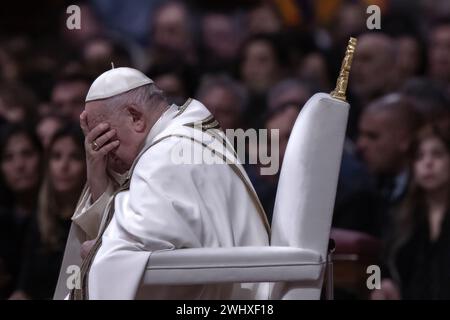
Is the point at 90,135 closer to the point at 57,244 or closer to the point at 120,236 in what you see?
the point at 120,236

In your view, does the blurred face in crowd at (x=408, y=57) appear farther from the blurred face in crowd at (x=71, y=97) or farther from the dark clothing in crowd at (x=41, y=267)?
the dark clothing in crowd at (x=41, y=267)

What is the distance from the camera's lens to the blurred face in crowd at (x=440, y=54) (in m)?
6.61

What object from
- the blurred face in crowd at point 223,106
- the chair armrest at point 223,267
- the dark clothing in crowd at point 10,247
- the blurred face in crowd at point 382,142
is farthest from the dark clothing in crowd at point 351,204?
the chair armrest at point 223,267

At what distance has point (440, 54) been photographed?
6660 mm

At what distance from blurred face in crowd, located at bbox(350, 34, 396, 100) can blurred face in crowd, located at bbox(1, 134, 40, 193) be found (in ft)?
6.05

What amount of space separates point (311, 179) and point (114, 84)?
769 mm

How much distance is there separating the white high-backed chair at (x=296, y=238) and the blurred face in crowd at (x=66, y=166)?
2.42m

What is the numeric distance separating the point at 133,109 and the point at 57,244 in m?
1.98

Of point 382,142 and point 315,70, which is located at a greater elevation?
point 315,70

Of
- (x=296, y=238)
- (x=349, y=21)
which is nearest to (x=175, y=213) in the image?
(x=296, y=238)

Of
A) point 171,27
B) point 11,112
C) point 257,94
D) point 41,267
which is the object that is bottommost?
point 41,267

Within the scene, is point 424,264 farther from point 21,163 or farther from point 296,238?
point 21,163

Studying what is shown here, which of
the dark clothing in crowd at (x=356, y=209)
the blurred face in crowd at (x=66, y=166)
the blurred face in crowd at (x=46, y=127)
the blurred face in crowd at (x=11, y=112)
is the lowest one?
the dark clothing in crowd at (x=356, y=209)

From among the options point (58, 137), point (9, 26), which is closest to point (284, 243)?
point (58, 137)
